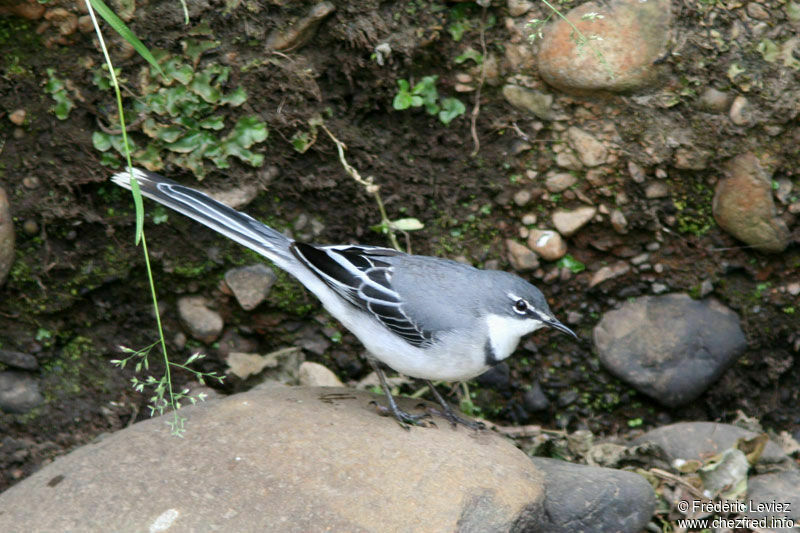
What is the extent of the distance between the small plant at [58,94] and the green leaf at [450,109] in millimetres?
2307

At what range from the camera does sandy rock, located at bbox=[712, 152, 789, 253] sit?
4980 mm

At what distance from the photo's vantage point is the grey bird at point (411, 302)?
171 inches

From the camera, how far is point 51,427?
4.96 meters

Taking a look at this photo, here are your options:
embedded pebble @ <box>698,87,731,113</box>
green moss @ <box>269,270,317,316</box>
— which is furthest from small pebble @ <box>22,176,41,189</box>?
embedded pebble @ <box>698,87,731,113</box>

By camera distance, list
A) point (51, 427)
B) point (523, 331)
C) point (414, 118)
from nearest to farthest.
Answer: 1. point (523, 331)
2. point (51, 427)
3. point (414, 118)

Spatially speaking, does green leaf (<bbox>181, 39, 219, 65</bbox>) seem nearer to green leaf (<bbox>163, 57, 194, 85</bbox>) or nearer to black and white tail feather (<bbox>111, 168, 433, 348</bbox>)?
green leaf (<bbox>163, 57, 194, 85</bbox>)

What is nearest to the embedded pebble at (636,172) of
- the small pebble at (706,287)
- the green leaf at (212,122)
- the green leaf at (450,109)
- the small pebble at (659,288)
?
the small pebble at (659,288)

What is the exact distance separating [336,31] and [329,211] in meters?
1.15

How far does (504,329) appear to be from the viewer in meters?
4.42

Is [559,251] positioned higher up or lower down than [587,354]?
higher up

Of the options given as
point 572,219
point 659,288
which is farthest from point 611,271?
point 572,219

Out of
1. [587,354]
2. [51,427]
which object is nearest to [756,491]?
[587,354]

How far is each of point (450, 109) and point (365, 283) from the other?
1.47 metres

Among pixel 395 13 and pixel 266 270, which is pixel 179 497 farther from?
pixel 395 13
